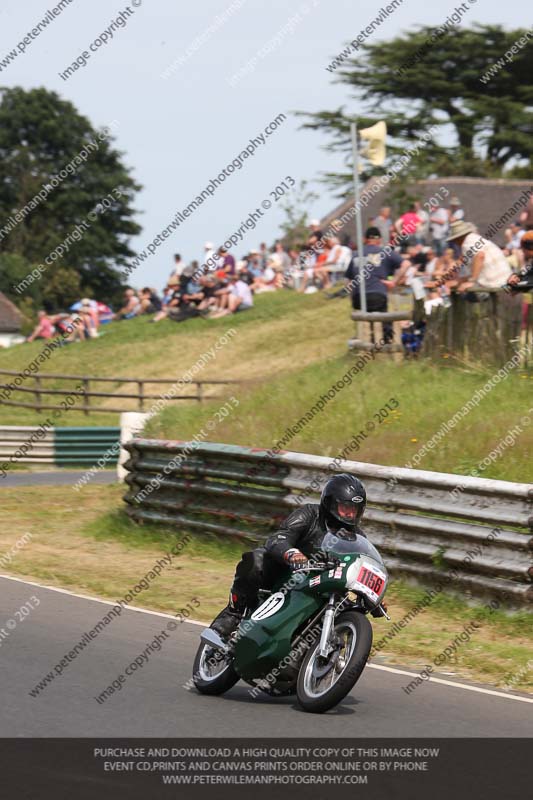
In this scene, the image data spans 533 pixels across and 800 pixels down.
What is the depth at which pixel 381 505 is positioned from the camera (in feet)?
38.0

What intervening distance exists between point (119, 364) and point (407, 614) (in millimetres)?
26517

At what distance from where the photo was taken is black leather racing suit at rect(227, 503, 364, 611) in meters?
7.68

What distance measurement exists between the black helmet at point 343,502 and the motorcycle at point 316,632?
0.10 meters

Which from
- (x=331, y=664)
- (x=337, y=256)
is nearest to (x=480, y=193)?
(x=337, y=256)

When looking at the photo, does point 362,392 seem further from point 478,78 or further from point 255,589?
point 478,78

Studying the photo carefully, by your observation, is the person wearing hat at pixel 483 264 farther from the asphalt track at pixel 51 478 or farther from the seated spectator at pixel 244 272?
the seated spectator at pixel 244 272

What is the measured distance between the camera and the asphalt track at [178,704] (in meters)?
6.97

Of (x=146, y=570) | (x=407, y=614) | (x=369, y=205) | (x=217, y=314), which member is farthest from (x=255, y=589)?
(x=369, y=205)

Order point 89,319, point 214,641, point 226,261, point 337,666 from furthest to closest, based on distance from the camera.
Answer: point 89,319, point 226,261, point 214,641, point 337,666

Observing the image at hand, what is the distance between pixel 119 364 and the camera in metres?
36.4

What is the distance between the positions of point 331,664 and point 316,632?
0.25 meters

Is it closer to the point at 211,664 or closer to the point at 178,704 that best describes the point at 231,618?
the point at 211,664

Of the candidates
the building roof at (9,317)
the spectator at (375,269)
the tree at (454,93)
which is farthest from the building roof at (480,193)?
the building roof at (9,317)

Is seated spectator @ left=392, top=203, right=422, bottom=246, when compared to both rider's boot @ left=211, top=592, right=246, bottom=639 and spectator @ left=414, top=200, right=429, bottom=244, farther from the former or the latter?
rider's boot @ left=211, top=592, right=246, bottom=639
